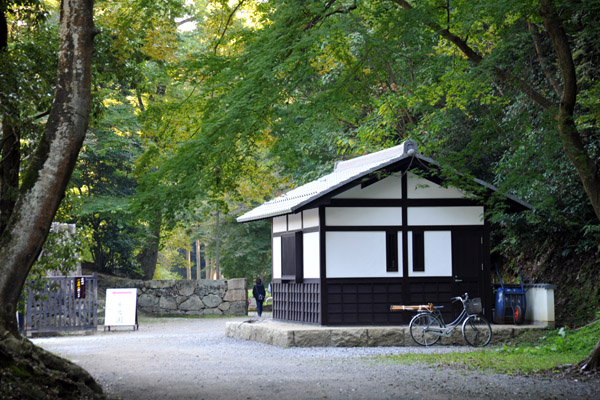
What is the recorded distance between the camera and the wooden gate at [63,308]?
2077 centimetres

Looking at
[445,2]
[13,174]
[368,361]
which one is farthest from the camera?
[368,361]

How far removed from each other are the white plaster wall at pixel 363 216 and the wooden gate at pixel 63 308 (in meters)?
7.81

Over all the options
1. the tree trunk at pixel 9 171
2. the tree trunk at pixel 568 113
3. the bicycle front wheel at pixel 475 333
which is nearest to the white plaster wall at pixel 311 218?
the bicycle front wheel at pixel 475 333

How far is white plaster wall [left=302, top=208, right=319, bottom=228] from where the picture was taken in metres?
18.2

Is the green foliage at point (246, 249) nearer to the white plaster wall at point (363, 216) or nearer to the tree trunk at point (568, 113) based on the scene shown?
the white plaster wall at point (363, 216)

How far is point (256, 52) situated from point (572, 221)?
11097mm

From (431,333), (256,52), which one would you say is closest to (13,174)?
(256,52)

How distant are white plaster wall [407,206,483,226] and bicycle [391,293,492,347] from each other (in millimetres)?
2105

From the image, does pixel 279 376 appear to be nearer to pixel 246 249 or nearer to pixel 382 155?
pixel 382 155

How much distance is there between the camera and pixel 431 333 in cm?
1691

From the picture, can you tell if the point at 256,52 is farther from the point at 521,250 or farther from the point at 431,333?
the point at 521,250

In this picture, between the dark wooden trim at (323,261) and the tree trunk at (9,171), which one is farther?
the dark wooden trim at (323,261)

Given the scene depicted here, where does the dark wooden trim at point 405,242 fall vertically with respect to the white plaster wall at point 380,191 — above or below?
below

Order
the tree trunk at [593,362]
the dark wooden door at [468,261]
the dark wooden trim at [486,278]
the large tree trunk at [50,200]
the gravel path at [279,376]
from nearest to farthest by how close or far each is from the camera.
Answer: the large tree trunk at [50,200] → the gravel path at [279,376] → the tree trunk at [593,362] → the dark wooden door at [468,261] → the dark wooden trim at [486,278]
